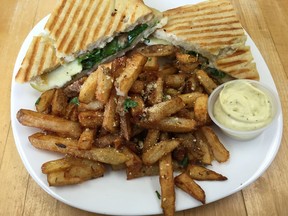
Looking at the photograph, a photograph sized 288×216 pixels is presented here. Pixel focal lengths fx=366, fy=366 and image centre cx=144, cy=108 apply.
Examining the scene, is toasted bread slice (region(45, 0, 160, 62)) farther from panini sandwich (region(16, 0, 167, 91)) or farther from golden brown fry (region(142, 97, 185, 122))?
golden brown fry (region(142, 97, 185, 122))

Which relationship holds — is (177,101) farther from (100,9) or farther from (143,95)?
(100,9)

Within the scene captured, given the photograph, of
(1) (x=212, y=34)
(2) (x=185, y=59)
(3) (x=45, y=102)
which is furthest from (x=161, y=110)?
Result: (1) (x=212, y=34)

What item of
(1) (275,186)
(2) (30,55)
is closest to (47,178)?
(2) (30,55)

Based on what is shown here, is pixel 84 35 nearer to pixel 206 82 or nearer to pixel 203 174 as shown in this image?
pixel 206 82

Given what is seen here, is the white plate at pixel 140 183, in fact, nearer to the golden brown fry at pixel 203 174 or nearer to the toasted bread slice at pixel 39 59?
the golden brown fry at pixel 203 174

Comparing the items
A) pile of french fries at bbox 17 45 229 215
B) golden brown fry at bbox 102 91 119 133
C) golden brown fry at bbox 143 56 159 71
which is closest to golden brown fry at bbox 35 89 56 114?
pile of french fries at bbox 17 45 229 215

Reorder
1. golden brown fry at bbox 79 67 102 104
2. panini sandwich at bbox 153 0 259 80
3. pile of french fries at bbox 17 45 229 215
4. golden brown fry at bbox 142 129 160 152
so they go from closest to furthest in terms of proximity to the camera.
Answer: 1. pile of french fries at bbox 17 45 229 215
2. golden brown fry at bbox 142 129 160 152
3. golden brown fry at bbox 79 67 102 104
4. panini sandwich at bbox 153 0 259 80

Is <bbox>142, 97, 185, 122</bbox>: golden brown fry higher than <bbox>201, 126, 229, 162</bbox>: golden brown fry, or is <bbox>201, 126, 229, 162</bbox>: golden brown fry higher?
<bbox>142, 97, 185, 122</bbox>: golden brown fry

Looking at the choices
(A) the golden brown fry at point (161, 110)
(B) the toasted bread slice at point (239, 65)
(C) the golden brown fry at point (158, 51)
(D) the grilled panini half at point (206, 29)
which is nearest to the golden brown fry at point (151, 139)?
(A) the golden brown fry at point (161, 110)
